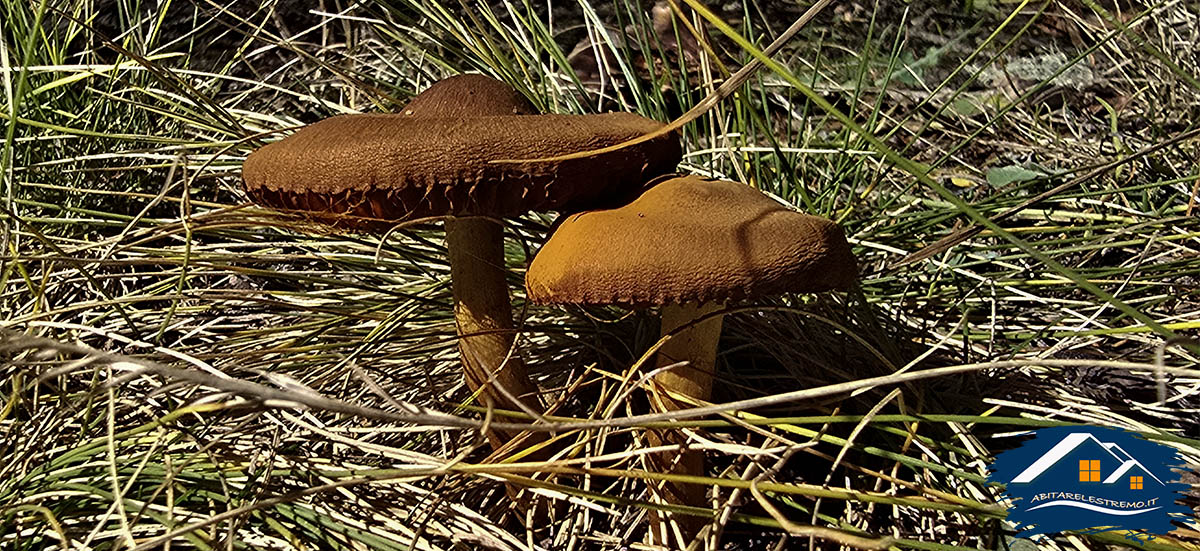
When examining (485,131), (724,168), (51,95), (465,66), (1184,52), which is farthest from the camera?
(1184,52)

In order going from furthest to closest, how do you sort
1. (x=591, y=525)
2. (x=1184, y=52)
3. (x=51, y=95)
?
1. (x=1184, y=52)
2. (x=51, y=95)
3. (x=591, y=525)

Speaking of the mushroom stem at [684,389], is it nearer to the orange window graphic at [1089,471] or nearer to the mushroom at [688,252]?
the mushroom at [688,252]

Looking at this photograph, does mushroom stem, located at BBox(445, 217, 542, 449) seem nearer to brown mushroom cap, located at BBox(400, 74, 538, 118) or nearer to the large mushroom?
the large mushroom

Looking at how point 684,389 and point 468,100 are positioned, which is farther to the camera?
point 684,389

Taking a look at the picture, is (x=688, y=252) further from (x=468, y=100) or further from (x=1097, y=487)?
(x=1097, y=487)

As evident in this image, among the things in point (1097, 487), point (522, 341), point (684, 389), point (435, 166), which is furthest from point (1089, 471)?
point (435, 166)

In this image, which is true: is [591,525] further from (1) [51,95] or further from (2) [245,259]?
(1) [51,95]

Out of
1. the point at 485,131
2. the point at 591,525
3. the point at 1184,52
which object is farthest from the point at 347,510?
the point at 1184,52
